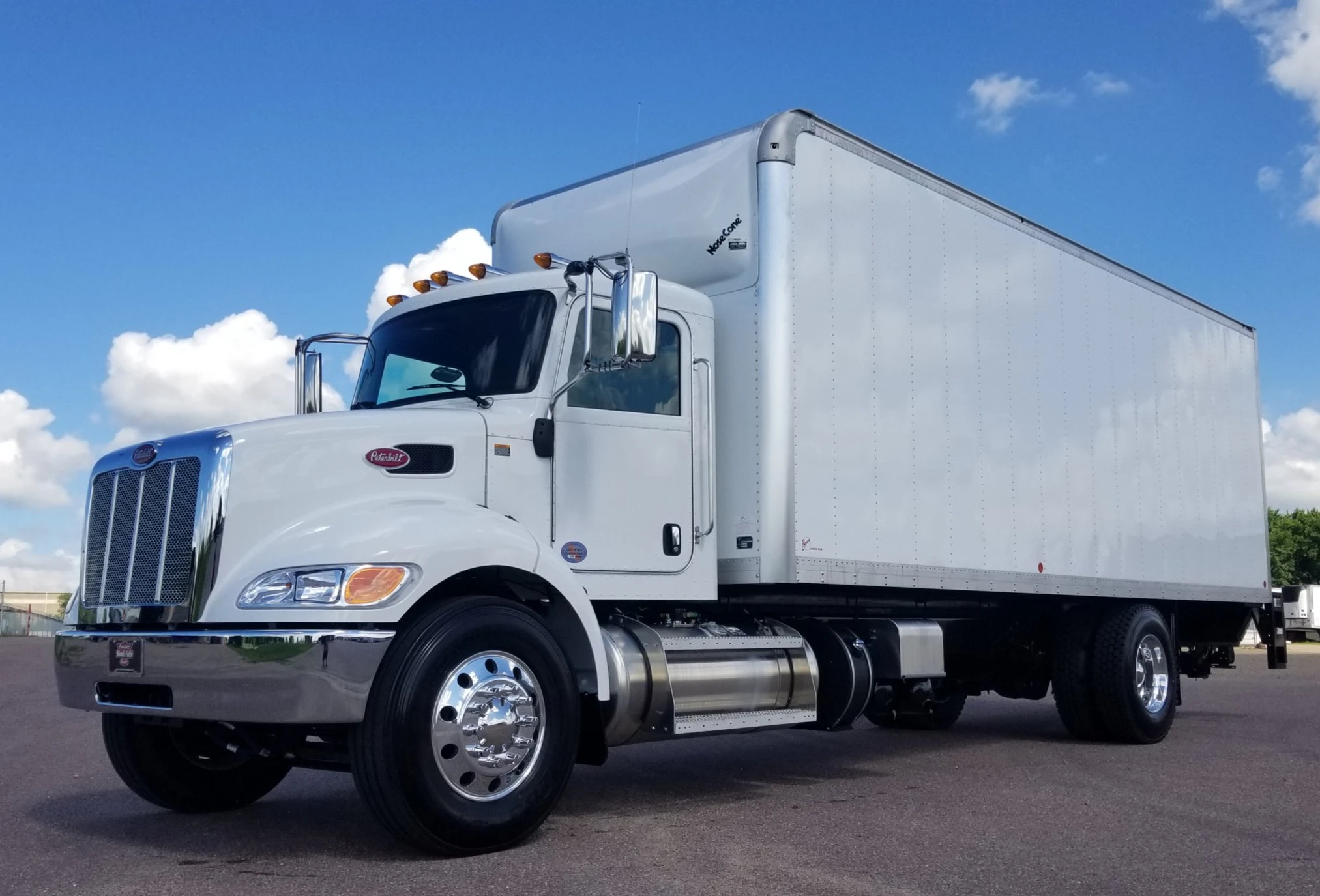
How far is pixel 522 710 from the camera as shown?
19.9 ft

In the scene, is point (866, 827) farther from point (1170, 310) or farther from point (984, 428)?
point (1170, 310)

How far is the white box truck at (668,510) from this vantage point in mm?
5832

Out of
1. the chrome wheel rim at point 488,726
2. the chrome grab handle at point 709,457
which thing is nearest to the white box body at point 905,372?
the chrome grab handle at point 709,457

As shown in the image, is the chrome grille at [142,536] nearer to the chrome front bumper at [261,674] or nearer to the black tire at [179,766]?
the chrome front bumper at [261,674]

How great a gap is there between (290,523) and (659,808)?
2796mm

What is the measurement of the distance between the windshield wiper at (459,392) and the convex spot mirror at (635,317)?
90cm

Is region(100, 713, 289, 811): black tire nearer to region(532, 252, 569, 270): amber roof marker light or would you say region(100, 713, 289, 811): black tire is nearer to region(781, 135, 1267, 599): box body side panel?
region(532, 252, 569, 270): amber roof marker light

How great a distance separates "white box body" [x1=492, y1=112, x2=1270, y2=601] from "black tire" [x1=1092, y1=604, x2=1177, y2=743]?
328 millimetres

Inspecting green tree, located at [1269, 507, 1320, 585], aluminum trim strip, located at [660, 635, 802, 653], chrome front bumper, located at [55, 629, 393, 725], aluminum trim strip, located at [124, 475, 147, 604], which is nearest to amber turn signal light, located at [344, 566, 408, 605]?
chrome front bumper, located at [55, 629, 393, 725]

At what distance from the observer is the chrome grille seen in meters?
6.01

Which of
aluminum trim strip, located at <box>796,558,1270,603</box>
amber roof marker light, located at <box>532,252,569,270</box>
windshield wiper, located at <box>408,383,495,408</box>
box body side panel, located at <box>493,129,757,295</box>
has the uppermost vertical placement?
box body side panel, located at <box>493,129,757,295</box>


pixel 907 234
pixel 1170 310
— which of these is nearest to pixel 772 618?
pixel 907 234

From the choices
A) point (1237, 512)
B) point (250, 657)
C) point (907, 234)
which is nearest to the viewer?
point (250, 657)

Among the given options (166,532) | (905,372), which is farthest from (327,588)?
(905,372)
